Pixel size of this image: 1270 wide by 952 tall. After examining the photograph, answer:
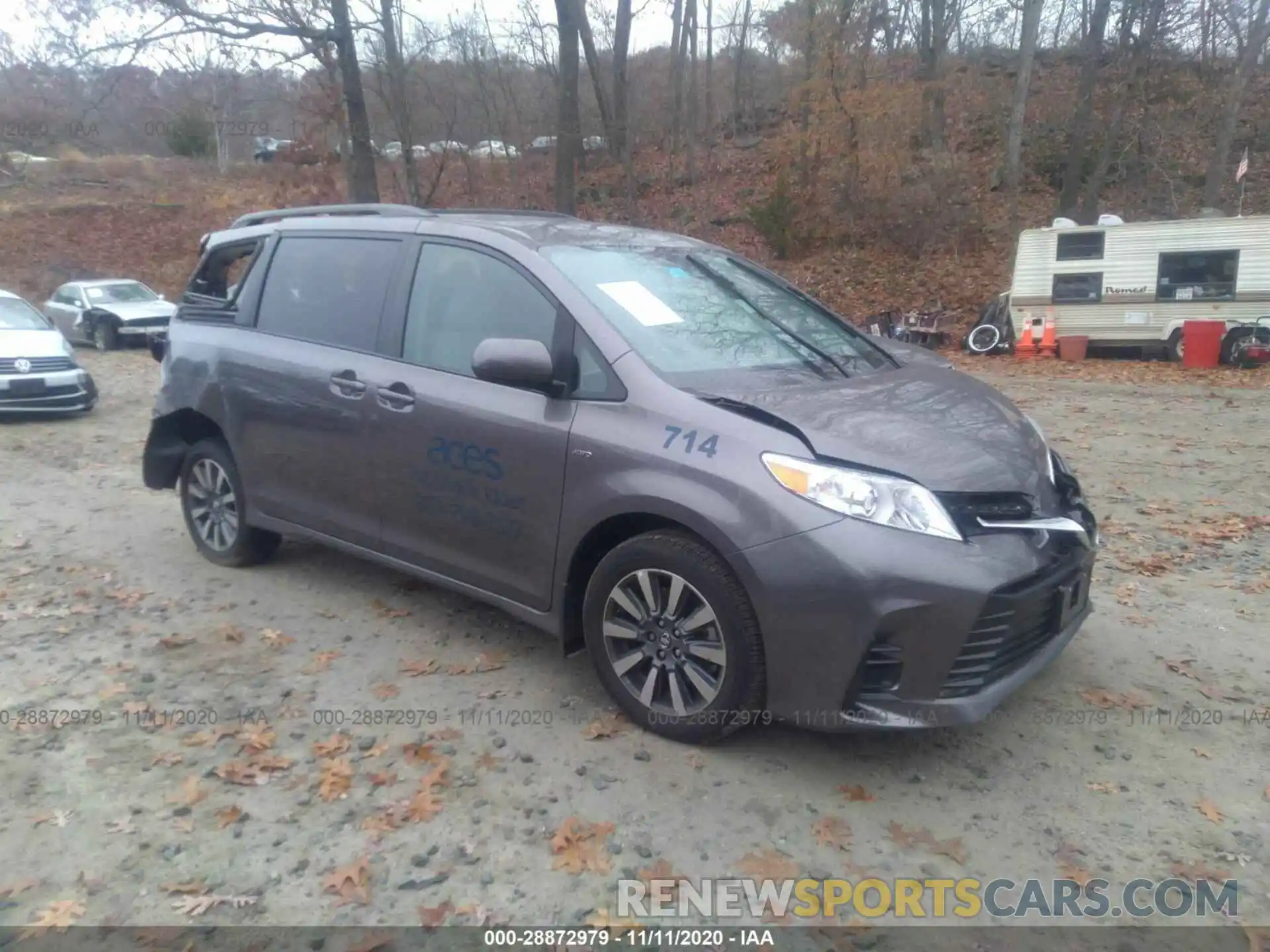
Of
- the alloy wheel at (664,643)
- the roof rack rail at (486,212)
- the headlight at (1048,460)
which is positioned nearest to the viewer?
the alloy wheel at (664,643)

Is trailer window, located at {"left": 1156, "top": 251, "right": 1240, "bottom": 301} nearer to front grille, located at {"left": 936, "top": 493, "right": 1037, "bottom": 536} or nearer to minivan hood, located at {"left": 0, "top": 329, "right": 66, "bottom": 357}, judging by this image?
front grille, located at {"left": 936, "top": 493, "right": 1037, "bottom": 536}

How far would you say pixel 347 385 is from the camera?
15.2 ft

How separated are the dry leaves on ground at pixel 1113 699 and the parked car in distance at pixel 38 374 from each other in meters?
11.2

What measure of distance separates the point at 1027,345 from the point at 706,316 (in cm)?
1532

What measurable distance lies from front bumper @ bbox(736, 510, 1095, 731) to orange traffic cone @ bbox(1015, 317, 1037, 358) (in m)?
15.7

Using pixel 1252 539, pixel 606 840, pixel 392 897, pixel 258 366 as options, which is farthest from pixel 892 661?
pixel 1252 539

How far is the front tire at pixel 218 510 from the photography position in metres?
5.53

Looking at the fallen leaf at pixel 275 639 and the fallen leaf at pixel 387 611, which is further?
the fallen leaf at pixel 387 611

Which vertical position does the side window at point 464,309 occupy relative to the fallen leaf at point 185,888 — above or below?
above

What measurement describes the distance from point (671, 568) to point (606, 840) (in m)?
0.92

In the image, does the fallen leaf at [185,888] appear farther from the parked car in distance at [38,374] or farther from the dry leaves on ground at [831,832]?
the parked car in distance at [38,374]

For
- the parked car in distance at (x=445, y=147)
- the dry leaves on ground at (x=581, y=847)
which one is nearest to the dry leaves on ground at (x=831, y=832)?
the dry leaves on ground at (x=581, y=847)

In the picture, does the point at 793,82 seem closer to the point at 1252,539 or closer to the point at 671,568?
the point at 1252,539

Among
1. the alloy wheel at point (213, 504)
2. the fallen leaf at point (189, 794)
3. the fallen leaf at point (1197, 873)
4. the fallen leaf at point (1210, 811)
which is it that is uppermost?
the alloy wheel at point (213, 504)
